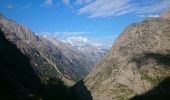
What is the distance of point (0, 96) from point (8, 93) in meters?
18.1

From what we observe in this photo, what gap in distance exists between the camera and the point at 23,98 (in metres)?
189

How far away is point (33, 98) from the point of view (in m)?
197

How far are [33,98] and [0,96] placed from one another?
25.1 meters

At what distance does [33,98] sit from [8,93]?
17827mm

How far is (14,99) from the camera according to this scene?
589 ft

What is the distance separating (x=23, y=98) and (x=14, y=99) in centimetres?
1000

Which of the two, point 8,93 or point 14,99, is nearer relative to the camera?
point 14,99

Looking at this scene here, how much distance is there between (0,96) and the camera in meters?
179

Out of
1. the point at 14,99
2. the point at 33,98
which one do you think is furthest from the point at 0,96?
the point at 33,98

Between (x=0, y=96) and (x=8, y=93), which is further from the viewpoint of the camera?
(x=8, y=93)

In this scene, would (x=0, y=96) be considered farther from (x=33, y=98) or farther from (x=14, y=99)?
(x=33, y=98)

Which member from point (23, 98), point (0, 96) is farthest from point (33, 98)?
point (0, 96)

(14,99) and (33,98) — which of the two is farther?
(33,98)

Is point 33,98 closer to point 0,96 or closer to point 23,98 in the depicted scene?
point 23,98
